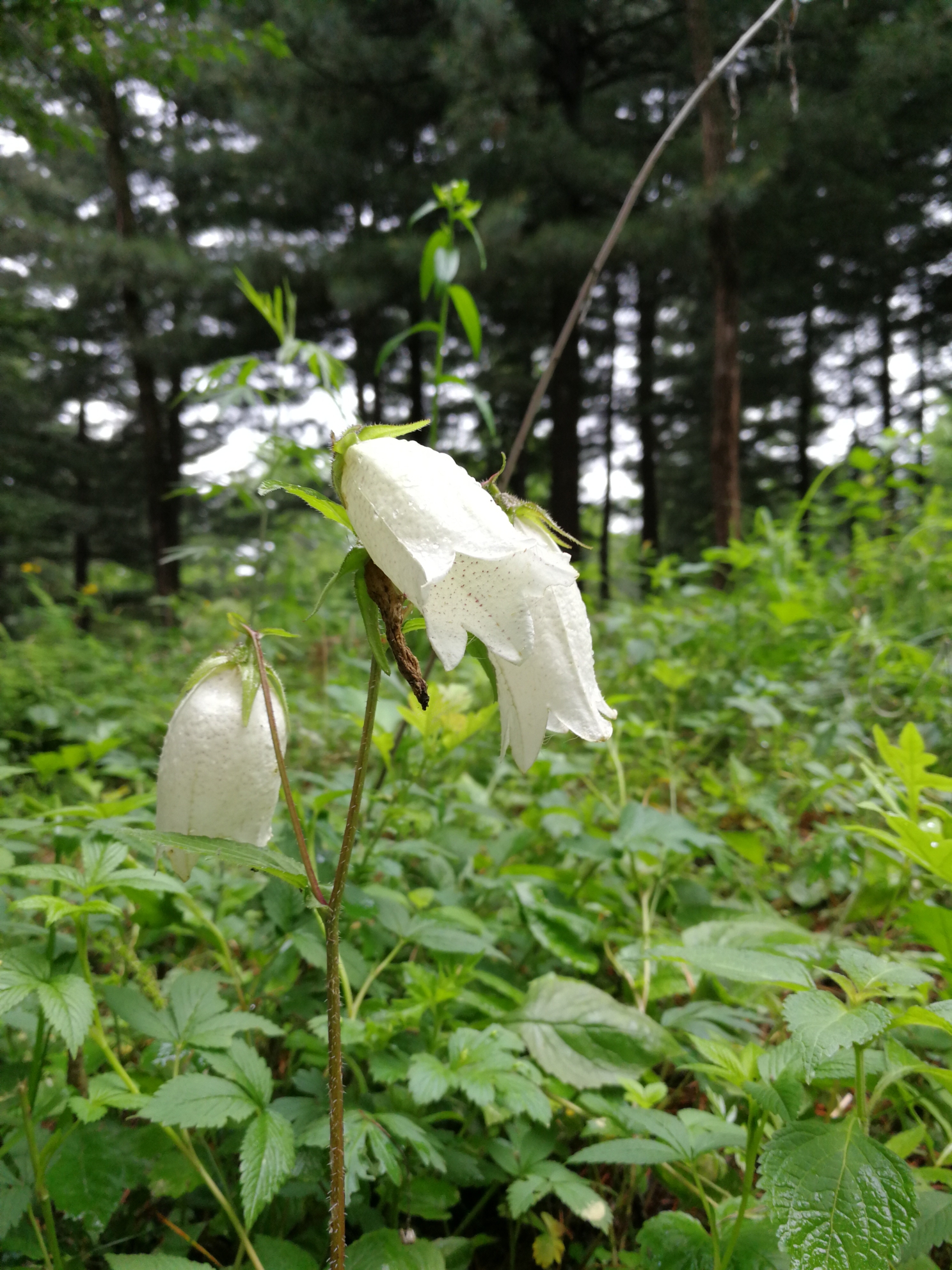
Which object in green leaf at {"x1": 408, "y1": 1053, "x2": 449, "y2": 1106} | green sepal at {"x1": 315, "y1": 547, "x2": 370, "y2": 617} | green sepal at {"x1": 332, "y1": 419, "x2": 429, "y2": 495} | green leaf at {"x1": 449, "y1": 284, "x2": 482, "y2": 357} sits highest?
green leaf at {"x1": 449, "y1": 284, "x2": 482, "y2": 357}

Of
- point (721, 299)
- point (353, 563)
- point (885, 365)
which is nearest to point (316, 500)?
point (353, 563)

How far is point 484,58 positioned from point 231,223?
4.69 metres

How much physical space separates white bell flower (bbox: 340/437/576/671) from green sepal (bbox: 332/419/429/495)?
2 cm

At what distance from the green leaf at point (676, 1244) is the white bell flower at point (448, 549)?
700mm

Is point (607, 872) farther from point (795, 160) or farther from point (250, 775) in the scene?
point (795, 160)

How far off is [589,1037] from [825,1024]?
1.75 ft

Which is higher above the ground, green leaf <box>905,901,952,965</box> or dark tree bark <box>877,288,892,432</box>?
dark tree bark <box>877,288,892,432</box>

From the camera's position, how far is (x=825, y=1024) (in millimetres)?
647

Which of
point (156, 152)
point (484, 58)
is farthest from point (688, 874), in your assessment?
Result: point (156, 152)

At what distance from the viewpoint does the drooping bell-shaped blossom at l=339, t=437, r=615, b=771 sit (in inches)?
22.6

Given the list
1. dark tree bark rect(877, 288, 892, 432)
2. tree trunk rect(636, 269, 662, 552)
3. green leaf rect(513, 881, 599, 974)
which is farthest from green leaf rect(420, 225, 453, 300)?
dark tree bark rect(877, 288, 892, 432)

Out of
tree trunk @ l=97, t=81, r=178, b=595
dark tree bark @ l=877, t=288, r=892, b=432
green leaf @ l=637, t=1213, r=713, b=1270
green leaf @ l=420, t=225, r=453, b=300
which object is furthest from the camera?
dark tree bark @ l=877, t=288, r=892, b=432

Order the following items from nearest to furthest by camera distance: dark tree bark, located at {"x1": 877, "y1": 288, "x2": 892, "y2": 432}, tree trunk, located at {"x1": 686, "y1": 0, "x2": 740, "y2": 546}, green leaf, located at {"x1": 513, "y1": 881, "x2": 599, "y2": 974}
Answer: green leaf, located at {"x1": 513, "y1": 881, "x2": 599, "y2": 974}
tree trunk, located at {"x1": 686, "y1": 0, "x2": 740, "y2": 546}
dark tree bark, located at {"x1": 877, "y1": 288, "x2": 892, "y2": 432}

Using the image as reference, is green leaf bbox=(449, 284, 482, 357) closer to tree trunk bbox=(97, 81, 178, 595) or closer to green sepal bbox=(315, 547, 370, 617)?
green sepal bbox=(315, 547, 370, 617)
